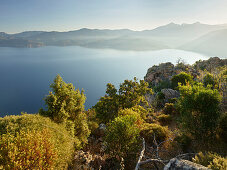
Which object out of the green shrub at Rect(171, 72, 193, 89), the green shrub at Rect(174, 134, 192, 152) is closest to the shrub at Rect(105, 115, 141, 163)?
the green shrub at Rect(174, 134, 192, 152)

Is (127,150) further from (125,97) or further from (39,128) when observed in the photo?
(125,97)

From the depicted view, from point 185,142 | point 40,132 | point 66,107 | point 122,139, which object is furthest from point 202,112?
point 40,132

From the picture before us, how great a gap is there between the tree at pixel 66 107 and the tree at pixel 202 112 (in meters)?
6.10

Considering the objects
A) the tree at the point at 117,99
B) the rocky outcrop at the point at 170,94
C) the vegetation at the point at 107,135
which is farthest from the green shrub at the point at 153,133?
the rocky outcrop at the point at 170,94

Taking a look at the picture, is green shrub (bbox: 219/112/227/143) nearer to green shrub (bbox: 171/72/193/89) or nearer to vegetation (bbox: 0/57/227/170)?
vegetation (bbox: 0/57/227/170)

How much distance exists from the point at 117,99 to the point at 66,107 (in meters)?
4.56

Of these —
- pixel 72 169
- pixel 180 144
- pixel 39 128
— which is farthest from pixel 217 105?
pixel 39 128

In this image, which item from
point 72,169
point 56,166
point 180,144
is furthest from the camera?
point 180,144

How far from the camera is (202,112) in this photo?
6.60m

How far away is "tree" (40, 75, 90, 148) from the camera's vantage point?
6855mm

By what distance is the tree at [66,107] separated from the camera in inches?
270

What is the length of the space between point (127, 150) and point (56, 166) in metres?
3.22

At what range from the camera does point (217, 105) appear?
6.54 m

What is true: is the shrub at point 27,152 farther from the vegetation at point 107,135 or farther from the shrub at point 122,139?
the shrub at point 122,139
